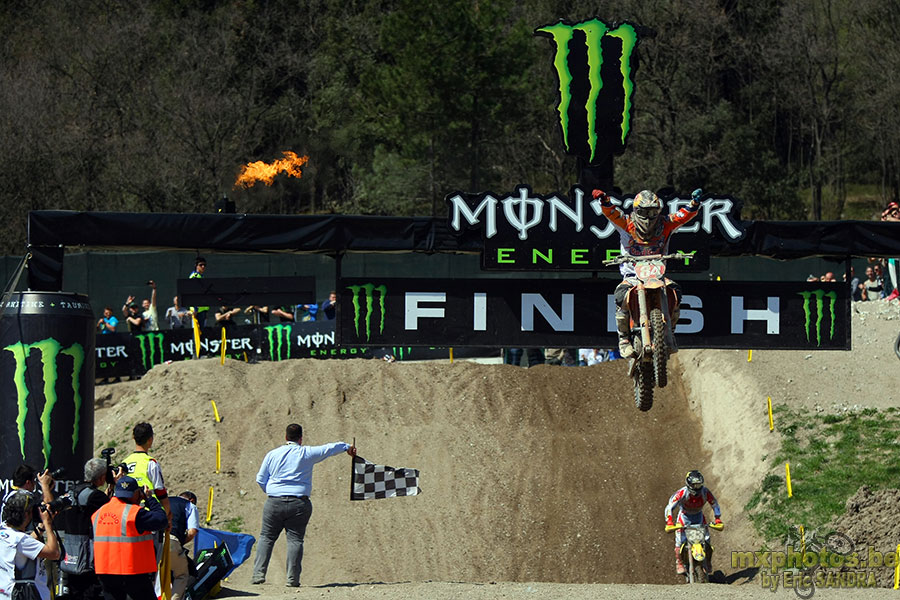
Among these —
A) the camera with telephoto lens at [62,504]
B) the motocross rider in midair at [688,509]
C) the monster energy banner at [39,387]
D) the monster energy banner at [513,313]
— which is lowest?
the motocross rider in midair at [688,509]

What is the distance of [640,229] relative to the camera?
12203 millimetres

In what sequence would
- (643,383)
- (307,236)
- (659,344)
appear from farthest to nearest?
(307,236) → (643,383) → (659,344)

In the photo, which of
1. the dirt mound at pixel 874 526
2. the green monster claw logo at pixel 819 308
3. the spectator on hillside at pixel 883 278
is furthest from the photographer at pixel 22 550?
the spectator on hillside at pixel 883 278

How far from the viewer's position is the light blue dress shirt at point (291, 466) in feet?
41.5

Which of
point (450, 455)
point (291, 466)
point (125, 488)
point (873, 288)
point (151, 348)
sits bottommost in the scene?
point (450, 455)

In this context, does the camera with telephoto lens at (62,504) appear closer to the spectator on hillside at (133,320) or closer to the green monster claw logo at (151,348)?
the green monster claw logo at (151,348)

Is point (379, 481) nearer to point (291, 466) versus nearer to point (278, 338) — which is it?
point (291, 466)

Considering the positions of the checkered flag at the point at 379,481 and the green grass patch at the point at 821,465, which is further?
the green grass patch at the point at 821,465

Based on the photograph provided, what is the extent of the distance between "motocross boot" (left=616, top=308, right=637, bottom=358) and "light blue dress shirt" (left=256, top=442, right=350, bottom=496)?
3.14m

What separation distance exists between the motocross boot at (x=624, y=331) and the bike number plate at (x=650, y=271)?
0.52 metres

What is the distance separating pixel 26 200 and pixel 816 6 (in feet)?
115

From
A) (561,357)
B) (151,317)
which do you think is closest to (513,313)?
(561,357)

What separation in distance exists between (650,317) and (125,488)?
555cm

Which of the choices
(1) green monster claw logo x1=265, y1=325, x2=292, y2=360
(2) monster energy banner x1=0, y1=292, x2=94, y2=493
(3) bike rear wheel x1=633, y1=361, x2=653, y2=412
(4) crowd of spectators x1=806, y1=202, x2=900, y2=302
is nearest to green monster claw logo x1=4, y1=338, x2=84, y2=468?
(2) monster energy banner x1=0, y1=292, x2=94, y2=493
